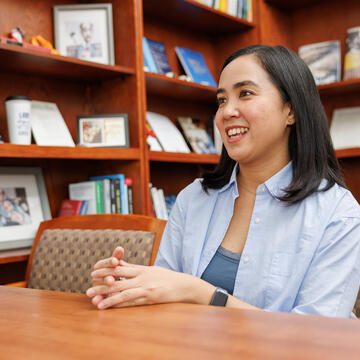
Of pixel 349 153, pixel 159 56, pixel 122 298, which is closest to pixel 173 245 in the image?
pixel 122 298

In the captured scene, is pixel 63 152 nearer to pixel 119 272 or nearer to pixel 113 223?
pixel 113 223

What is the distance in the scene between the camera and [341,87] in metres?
3.38

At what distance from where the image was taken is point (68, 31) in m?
2.75

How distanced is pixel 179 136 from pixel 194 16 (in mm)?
770

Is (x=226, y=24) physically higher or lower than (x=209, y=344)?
higher

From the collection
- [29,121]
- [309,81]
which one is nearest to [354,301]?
[309,81]

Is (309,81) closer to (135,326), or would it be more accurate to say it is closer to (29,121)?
(135,326)

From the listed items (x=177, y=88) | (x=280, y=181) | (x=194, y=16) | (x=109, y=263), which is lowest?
(x=109, y=263)

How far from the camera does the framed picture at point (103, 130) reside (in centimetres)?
265

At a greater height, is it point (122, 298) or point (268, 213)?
point (268, 213)

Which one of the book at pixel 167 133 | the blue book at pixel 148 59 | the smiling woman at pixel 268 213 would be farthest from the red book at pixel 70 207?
the smiling woman at pixel 268 213

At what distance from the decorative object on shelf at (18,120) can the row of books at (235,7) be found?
139cm

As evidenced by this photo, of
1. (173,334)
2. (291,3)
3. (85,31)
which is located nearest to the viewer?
(173,334)

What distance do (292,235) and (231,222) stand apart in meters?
0.21
